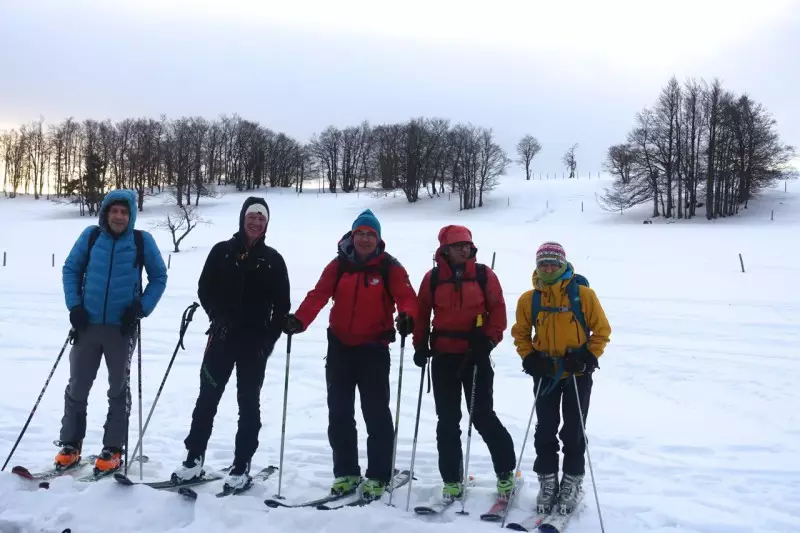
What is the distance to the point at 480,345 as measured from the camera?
149 inches

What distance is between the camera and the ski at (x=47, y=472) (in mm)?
3641

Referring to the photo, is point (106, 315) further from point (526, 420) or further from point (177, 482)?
point (526, 420)

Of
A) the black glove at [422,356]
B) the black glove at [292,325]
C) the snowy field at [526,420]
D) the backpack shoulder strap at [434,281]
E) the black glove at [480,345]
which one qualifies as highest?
the backpack shoulder strap at [434,281]

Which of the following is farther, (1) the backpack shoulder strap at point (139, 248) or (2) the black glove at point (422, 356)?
(1) the backpack shoulder strap at point (139, 248)

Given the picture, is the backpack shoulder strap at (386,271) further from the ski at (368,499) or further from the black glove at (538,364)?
the ski at (368,499)

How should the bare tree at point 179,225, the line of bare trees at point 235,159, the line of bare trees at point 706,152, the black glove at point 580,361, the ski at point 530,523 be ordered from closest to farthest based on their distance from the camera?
the ski at point 530,523, the black glove at point 580,361, the bare tree at point 179,225, the line of bare trees at point 706,152, the line of bare trees at point 235,159

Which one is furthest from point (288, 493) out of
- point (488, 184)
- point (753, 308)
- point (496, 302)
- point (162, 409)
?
point (488, 184)

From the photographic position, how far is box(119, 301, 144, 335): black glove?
13.2 feet

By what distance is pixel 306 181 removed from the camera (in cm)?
6688

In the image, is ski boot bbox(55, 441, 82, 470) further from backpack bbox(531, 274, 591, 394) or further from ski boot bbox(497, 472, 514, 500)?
backpack bbox(531, 274, 591, 394)

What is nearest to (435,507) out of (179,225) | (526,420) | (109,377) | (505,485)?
(505,485)

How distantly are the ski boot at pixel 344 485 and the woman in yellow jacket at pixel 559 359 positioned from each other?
130 cm

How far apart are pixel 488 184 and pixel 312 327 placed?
40.0 m

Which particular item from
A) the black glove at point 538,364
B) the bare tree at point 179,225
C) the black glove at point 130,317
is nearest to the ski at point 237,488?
the black glove at point 130,317
